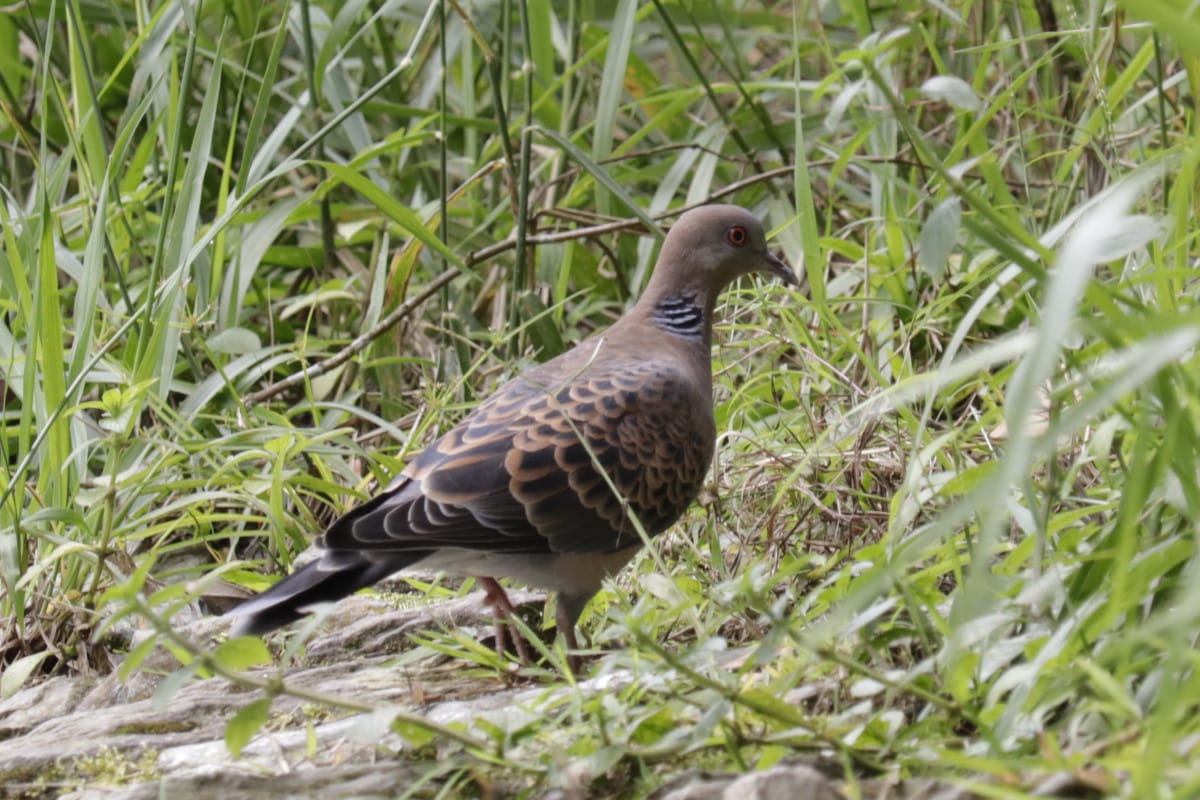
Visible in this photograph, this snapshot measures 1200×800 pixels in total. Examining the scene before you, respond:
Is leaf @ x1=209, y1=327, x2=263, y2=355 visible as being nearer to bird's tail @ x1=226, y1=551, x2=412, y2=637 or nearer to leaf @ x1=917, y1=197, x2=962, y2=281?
bird's tail @ x1=226, y1=551, x2=412, y2=637

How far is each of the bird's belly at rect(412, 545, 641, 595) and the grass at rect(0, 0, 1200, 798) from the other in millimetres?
226

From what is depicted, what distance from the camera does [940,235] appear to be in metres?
2.08

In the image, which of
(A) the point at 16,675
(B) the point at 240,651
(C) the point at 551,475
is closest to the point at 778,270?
(C) the point at 551,475

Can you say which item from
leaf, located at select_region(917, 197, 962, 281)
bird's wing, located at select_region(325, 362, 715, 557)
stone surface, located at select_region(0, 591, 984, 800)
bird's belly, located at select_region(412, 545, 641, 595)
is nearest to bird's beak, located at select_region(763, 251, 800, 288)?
bird's wing, located at select_region(325, 362, 715, 557)

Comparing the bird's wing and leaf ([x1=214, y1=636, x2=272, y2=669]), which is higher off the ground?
leaf ([x1=214, y1=636, x2=272, y2=669])

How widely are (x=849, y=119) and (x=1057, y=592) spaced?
3.23m

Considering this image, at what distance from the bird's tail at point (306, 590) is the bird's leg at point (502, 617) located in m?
0.29

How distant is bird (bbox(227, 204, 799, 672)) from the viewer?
2.82m

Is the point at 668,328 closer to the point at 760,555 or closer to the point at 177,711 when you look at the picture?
the point at 760,555

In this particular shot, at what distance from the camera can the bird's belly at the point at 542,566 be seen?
305 cm

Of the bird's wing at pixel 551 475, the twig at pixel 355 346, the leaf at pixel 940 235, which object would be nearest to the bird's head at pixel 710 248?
the bird's wing at pixel 551 475

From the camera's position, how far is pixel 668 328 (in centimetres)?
365

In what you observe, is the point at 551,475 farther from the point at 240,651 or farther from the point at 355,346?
the point at 355,346

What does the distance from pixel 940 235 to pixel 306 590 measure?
1.33 meters
